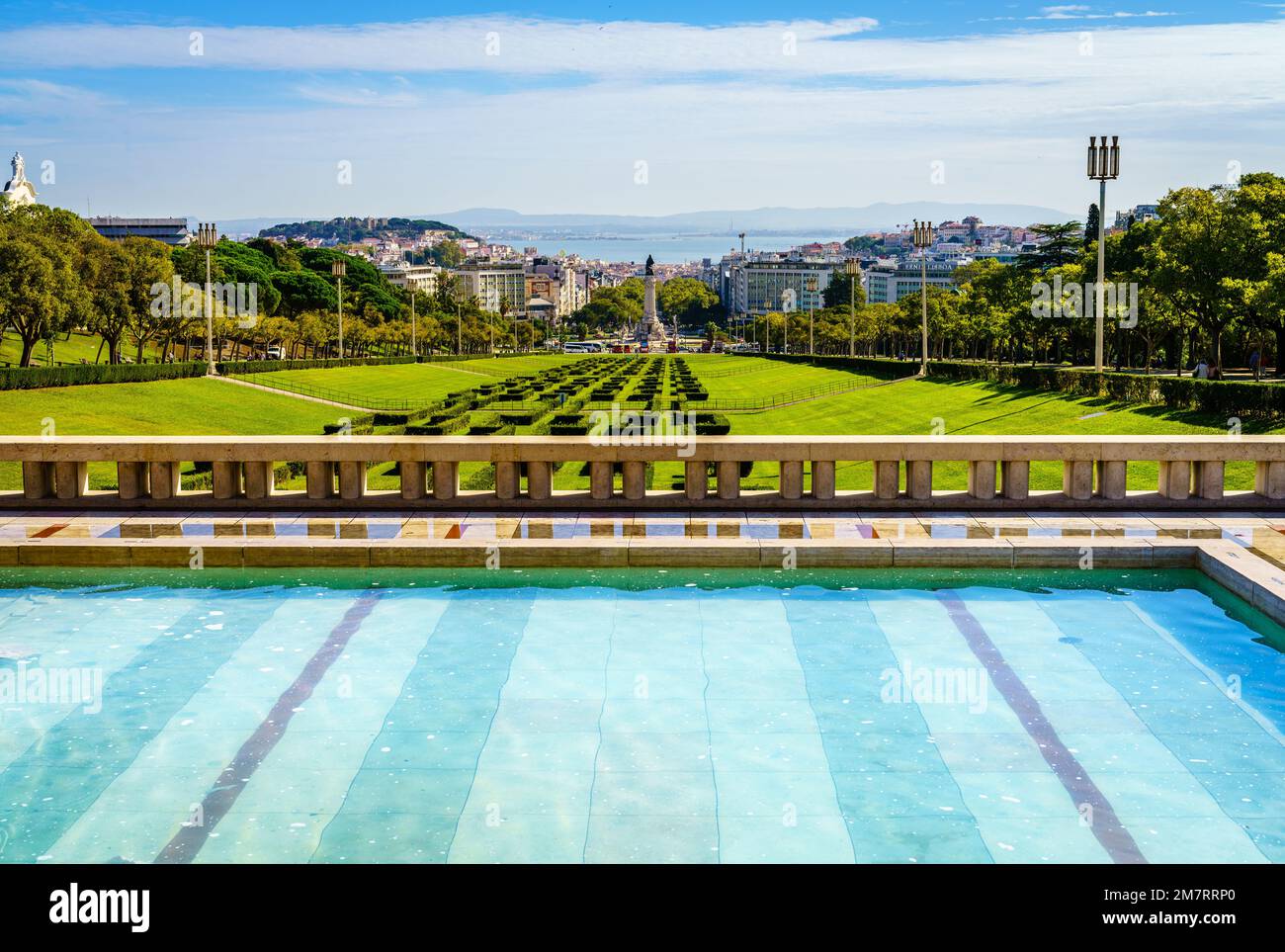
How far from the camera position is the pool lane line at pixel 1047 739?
22.9 feet

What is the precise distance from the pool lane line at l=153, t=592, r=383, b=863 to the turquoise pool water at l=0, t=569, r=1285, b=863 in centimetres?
3

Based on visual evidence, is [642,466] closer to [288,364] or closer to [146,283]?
[146,283]

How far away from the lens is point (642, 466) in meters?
14.9

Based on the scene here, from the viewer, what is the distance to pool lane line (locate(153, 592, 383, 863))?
277 inches

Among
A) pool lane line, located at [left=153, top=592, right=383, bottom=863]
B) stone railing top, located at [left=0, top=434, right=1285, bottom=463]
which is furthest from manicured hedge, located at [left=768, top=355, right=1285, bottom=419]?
pool lane line, located at [left=153, top=592, right=383, bottom=863]

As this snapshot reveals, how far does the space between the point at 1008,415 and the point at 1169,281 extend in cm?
1023

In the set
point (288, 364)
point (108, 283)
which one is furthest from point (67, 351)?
point (108, 283)

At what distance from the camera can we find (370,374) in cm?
8344

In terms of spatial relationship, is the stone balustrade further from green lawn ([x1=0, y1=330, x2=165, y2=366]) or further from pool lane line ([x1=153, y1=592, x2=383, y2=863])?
green lawn ([x1=0, y1=330, x2=165, y2=366])

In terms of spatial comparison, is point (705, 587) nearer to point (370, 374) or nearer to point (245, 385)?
point (245, 385)

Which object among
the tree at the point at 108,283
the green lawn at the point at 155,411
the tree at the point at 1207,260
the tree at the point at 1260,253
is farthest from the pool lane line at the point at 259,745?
the tree at the point at 108,283

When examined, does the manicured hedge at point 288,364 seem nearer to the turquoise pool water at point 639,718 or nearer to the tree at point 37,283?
the tree at point 37,283

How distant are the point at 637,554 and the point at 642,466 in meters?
2.52
